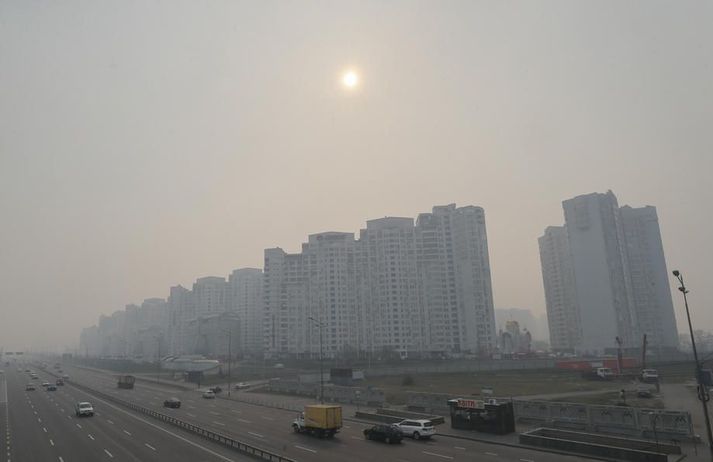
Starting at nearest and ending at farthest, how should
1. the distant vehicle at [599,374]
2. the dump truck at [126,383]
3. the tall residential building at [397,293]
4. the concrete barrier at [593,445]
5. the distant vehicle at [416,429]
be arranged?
the concrete barrier at [593,445]
the distant vehicle at [416,429]
the distant vehicle at [599,374]
the dump truck at [126,383]
the tall residential building at [397,293]

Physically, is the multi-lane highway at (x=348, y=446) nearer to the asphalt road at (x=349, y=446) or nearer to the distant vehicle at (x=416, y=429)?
the asphalt road at (x=349, y=446)

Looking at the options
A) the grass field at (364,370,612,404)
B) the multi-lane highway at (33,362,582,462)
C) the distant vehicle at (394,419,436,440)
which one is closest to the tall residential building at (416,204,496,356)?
the grass field at (364,370,612,404)

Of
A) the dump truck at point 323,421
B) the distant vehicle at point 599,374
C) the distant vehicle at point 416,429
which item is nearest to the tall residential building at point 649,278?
the distant vehicle at point 599,374

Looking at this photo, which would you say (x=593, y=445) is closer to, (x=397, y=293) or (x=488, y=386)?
(x=488, y=386)

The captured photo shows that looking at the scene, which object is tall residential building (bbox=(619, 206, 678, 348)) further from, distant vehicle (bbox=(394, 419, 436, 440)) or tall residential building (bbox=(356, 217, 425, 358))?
distant vehicle (bbox=(394, 419, 436, 440))

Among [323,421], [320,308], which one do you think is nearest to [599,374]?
[323,421]

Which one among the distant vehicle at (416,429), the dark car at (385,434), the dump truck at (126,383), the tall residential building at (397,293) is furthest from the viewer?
the tall residential building at (397,293)

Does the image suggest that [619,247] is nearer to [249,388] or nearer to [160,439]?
[249,388]

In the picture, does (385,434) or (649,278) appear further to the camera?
(649,278)

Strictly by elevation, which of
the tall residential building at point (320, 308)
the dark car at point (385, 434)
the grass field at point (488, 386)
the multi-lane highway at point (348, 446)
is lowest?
the grass field at point (488, 386)

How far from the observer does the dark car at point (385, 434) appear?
38562 millimetres

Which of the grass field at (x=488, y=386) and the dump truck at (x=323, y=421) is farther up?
the dump truck at (x=323, y=421)

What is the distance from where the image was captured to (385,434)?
3875 cm

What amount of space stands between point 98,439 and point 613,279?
583ft
